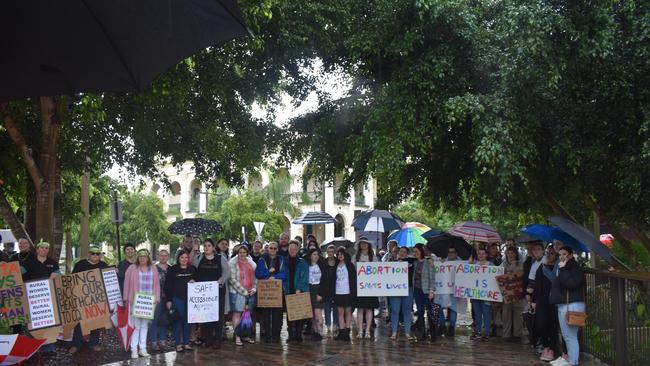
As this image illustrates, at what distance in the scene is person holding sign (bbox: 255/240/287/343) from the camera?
12.6 metres

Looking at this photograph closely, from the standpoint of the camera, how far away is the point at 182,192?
205ft

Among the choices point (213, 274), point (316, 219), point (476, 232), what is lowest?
point (213, 274)

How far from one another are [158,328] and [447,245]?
6.56 m

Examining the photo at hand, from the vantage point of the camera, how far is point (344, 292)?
1282 cm

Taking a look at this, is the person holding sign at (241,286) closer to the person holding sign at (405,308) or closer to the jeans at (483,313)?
the person holding sign at (405,308)

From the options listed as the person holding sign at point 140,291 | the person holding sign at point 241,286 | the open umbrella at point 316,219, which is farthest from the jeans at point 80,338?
the open umbrella at point 316,219

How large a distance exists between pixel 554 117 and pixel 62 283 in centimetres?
938

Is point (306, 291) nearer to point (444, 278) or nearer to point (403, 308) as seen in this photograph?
point (403, 308)

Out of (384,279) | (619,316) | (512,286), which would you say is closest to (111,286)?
(384,279)

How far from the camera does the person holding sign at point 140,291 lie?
36.4 feet

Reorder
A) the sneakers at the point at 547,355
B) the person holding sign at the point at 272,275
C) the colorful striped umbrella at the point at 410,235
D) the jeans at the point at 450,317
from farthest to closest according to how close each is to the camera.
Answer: the colorful striped umbrella at the point at 410,235 → the jeans at the point at 450,317 → the person holding sign at the point at 272,275 → the sneakers at the point at 547,355

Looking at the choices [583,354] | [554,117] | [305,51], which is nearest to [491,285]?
[583,354]

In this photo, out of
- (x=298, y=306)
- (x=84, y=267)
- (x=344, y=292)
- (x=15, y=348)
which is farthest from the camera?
(x=344, y=292)

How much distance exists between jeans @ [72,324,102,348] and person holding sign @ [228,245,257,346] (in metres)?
2.56
